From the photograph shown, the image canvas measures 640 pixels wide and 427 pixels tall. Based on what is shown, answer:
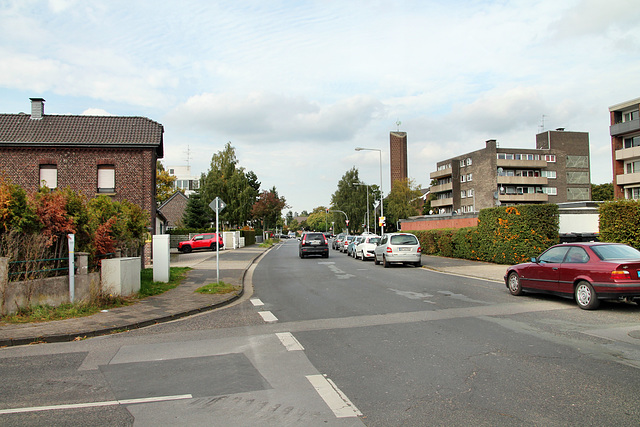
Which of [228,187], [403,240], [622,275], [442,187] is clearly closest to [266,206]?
[228,187]

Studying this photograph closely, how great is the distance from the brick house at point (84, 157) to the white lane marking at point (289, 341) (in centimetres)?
2234

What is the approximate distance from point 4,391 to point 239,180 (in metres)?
53.4

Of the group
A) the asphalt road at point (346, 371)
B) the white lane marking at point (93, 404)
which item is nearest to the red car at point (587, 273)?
the asphalt road at point (346, 371)

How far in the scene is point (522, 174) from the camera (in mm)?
77500

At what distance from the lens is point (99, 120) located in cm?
2945

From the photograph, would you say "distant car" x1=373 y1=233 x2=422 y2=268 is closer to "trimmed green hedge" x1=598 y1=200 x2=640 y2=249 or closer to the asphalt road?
"trimmed green hedge" x1=598 y1=200 x2=640 y2=249

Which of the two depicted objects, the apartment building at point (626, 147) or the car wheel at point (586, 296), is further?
the apartment building at point (626, 147)

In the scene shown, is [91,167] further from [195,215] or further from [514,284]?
[195,215]

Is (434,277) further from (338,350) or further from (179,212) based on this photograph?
(179,212)

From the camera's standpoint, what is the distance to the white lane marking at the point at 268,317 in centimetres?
929

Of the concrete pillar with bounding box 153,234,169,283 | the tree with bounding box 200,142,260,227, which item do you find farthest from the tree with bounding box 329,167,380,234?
the concrete pillar with bounding box 153,234,169,283

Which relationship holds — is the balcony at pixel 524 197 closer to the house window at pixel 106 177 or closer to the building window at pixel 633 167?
the building window at pixel 633 167

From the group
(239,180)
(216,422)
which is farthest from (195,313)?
(239,180)

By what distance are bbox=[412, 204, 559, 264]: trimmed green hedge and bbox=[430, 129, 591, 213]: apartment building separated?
169ft
